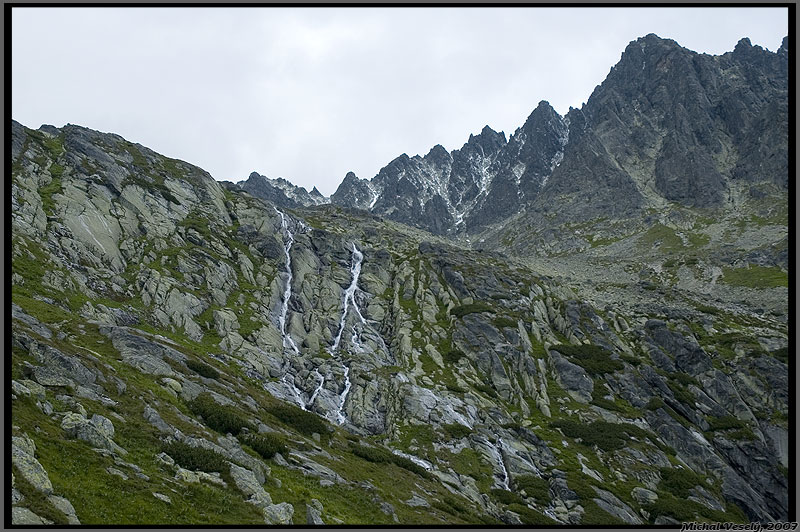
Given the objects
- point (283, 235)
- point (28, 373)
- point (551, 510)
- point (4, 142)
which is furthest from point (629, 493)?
point (283, 235)

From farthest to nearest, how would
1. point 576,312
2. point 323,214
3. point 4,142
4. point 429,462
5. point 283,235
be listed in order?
point 323,214
point 283,235
point 576,312
point 429,462
point 4,142

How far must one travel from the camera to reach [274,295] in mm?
86250

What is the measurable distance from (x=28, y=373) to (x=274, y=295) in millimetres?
59390

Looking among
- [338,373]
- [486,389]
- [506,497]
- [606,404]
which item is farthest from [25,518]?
[606,404]

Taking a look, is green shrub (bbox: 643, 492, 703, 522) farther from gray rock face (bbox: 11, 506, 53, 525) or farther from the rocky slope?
gray rock face (bbox: 11, 506, 53, 525)

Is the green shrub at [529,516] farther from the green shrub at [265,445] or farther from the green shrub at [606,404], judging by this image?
the green shrub at [606,404]

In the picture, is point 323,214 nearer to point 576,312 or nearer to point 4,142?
point 576,312

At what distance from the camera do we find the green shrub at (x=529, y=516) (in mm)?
38406

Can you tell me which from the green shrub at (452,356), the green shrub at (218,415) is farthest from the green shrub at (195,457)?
the green shrub at (452,356)

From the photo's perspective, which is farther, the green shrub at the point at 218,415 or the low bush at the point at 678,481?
the low bush at the point at 678,481

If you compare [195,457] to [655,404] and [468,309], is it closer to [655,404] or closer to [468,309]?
[655,404]

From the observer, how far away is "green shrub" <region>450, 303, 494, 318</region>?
87.3m

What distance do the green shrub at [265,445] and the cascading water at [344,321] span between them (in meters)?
24.1

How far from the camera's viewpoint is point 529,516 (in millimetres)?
39219
